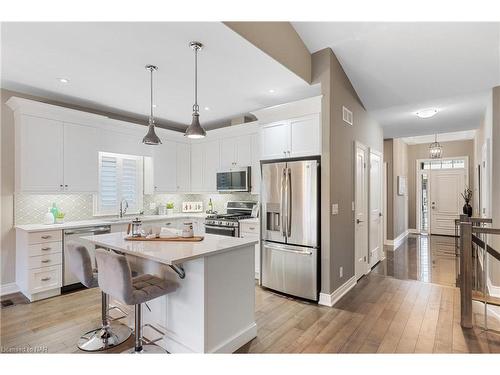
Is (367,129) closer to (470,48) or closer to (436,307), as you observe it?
(470,48)

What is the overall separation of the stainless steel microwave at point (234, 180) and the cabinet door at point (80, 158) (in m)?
2.05

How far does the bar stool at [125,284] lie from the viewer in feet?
6.36

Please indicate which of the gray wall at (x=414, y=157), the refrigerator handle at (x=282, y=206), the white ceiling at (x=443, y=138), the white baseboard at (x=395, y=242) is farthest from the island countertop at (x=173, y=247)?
the gray wall at (x=414, y=157)

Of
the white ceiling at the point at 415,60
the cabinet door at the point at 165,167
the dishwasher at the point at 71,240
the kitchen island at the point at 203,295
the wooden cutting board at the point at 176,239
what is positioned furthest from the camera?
the cabinet door at the point at 165,167

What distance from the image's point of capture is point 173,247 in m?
2.32

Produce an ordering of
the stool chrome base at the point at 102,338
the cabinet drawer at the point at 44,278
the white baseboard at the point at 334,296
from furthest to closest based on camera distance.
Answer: the cabinet drawer at the point at 44,278
the white baseboard at the point at 334,296
the stool chrome base at the point at 102,338

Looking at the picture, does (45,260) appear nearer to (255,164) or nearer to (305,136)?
(255,164)

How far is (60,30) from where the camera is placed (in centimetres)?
229

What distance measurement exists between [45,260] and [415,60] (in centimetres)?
539

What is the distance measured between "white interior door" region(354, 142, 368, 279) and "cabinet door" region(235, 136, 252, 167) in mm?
1747

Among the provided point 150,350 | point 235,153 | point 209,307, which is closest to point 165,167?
point 235,153

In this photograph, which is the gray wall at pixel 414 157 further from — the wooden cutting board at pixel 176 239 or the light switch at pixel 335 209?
the wooden cutting board at pixel 176 239
